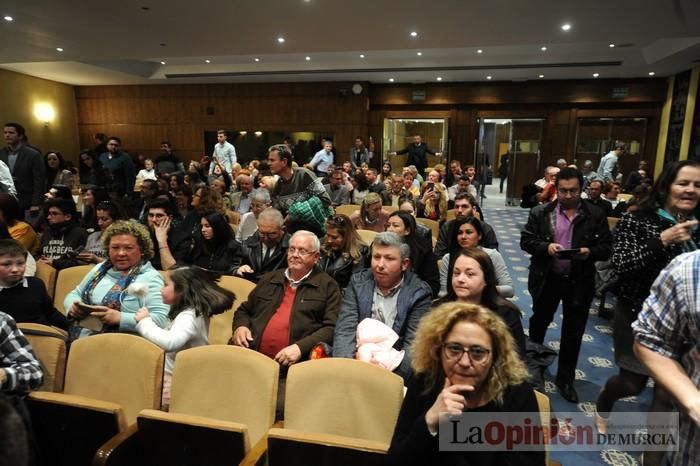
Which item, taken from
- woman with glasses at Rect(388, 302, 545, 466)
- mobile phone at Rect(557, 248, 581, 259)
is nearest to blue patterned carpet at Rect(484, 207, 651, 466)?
mobile phone at Rect(557, 248, 581, 259)

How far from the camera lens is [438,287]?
135 inches

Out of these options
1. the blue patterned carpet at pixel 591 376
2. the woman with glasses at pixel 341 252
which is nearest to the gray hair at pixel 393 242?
the woman with glasses at pixel 341 252

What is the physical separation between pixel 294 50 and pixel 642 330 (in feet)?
26.2

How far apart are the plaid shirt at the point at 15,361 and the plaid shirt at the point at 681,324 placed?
2.35 meters

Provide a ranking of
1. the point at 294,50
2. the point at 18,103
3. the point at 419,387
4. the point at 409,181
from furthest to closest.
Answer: the point at 18,103 → the point at 294,50 → the point at 409,181 → the point at 419,387

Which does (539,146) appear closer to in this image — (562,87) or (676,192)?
(562,87)

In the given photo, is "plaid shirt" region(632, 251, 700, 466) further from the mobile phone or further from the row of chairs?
the mobile phone

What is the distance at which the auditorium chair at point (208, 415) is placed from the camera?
1.79 meters

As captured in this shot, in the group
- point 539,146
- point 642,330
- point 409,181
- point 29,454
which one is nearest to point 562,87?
point 539,146

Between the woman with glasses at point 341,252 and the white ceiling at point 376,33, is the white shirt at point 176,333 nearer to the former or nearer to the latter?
the woman with glasses at point 341,252

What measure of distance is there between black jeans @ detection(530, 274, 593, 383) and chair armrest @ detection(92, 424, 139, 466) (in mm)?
2661

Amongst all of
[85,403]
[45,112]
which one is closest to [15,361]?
[85,403]

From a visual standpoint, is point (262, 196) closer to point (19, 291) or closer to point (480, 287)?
point (19, 291)

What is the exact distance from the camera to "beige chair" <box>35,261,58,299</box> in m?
3.38
